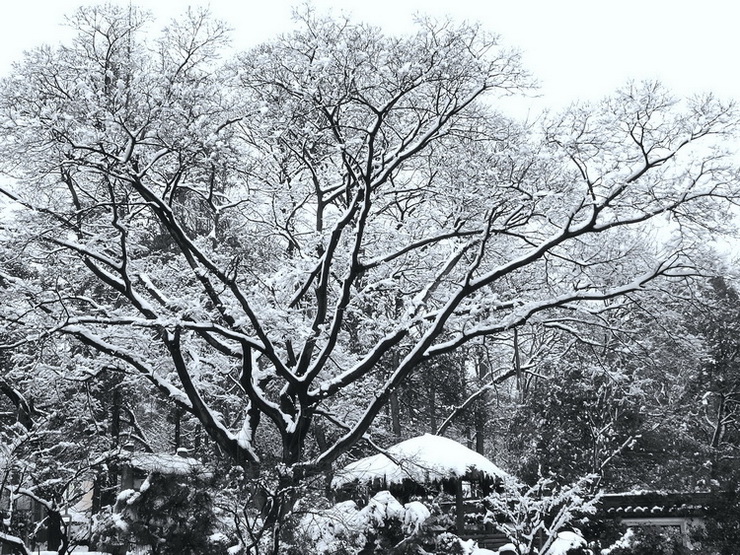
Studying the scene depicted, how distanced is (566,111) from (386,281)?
3.67 metres

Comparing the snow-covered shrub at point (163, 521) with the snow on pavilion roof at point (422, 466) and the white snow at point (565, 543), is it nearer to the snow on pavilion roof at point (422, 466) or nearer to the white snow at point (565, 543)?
the snow on pavilion roof at point (422, 466)

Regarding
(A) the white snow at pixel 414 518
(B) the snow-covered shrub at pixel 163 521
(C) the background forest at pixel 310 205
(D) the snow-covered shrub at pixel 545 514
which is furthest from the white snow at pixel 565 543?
(B) the snow-covered shrub at pixel 163 521

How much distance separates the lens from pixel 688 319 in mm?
15516

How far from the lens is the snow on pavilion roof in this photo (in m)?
10.4

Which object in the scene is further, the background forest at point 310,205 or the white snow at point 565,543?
the white snow at point 565,543

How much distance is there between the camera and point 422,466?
10.1 meters

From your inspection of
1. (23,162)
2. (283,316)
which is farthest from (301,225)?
(23,162)

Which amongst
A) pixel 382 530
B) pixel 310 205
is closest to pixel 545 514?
pixel 382 530

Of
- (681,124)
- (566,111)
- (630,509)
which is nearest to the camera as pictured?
(681,124)

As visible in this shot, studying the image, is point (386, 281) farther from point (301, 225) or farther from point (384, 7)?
point (384, 7)

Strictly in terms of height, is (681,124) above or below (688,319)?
above

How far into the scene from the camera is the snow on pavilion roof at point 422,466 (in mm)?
10406

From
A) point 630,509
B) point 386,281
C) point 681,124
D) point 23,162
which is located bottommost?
point 630,509

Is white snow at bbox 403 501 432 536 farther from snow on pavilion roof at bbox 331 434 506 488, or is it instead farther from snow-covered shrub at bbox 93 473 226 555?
snow on pavilion roof at bbox 331 434 506 488
